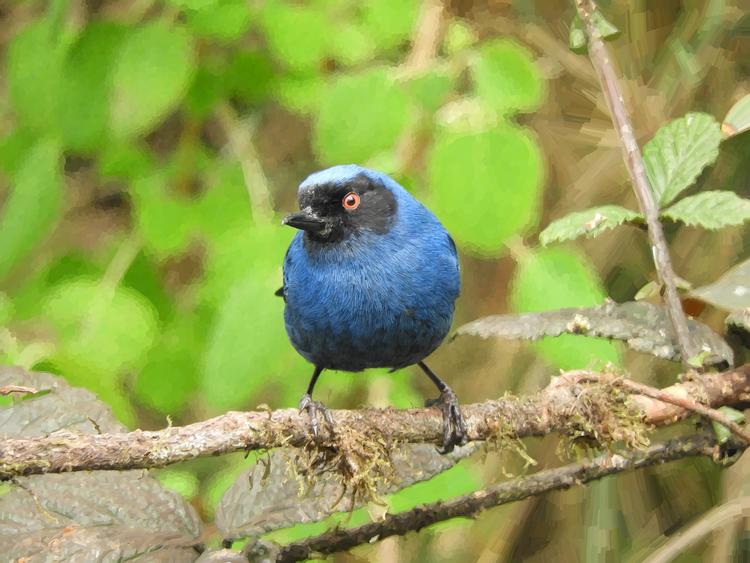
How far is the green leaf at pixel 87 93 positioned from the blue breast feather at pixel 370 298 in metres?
0.71

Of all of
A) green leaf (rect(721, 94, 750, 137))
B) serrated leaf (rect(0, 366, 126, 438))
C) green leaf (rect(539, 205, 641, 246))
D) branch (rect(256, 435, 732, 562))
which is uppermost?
green leaf (rect(721, 94, 750, 137))

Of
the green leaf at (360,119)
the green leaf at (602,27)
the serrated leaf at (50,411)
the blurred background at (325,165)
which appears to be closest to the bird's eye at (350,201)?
the blurred background at (325,165)

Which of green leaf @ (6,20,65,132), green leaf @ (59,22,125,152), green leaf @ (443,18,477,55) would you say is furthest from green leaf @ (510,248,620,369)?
green leaf @ (6,20,65,132)

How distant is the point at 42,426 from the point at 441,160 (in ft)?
3.44

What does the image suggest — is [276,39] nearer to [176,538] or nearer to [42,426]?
[42,426]

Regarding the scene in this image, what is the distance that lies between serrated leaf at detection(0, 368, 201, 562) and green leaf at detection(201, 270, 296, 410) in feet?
1.38

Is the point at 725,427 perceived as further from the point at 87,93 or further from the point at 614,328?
the point at 87,93

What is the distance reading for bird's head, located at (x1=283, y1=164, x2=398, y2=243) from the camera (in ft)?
8.33

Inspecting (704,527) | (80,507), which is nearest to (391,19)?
(80,507)

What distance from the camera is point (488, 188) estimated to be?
2.11m

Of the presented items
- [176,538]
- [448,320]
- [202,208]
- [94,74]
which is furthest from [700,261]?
[176,538]

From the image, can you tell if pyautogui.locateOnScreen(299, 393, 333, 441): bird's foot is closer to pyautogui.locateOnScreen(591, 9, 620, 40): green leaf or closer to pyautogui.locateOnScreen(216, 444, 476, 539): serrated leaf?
pyautogui.locateOnScreen(216, 444, 476, 539): serrated leaf

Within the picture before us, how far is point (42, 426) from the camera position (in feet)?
5.60

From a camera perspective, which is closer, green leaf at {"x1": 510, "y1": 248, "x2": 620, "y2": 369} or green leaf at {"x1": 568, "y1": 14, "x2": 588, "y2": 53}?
green leaf at {"x1": 510, "y1": 248, "x2": 620, "y2": 369}
